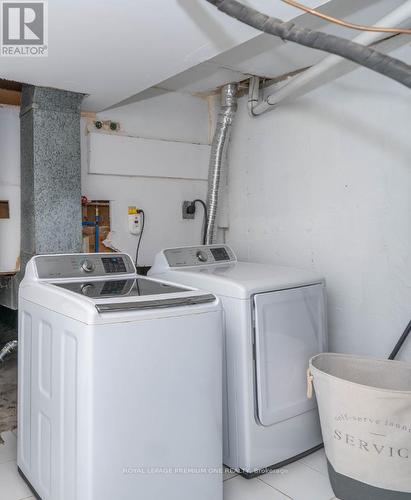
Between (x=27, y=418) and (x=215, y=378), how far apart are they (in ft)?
3.10

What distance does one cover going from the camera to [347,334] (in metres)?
2.57

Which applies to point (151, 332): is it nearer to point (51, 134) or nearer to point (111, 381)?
point (111, 381)

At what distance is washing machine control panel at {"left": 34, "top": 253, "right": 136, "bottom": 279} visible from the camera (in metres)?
2.09

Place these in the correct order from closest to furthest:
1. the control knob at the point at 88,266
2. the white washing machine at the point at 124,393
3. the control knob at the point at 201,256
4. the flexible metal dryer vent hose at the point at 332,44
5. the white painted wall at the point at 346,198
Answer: the flexible metal dryer vent hose at the point at 332,44
the white washing machine at the point at 124,393
the control knob at the point at 88,266
the white painted wall at the point at 346,198
the control knob at the point at 201,256

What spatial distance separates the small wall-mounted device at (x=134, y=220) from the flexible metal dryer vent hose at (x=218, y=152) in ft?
1.73

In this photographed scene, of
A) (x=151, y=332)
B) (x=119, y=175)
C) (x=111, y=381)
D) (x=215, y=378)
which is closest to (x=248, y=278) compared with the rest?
(x=215, y=378)

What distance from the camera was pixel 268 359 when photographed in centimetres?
206

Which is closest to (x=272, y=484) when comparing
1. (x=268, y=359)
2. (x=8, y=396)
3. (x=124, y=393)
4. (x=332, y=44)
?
(x=268, y=359)

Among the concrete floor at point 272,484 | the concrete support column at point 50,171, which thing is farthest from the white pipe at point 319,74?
the concrete floor at point 272,484

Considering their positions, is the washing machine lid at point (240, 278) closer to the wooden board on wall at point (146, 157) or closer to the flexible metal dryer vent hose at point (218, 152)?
the flexible metal dryer vent hose at point (218, 152)

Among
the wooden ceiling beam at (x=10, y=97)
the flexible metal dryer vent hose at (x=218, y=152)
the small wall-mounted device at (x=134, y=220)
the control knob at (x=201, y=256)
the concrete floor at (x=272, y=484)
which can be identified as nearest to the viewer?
the concrete floor at (x=272, y=484)

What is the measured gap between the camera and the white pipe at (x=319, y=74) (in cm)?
177

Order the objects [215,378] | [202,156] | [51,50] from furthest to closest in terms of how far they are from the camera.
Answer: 1. [202,156]
2. [51,50]
3. [215,378]

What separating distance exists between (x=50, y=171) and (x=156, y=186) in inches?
35.4
